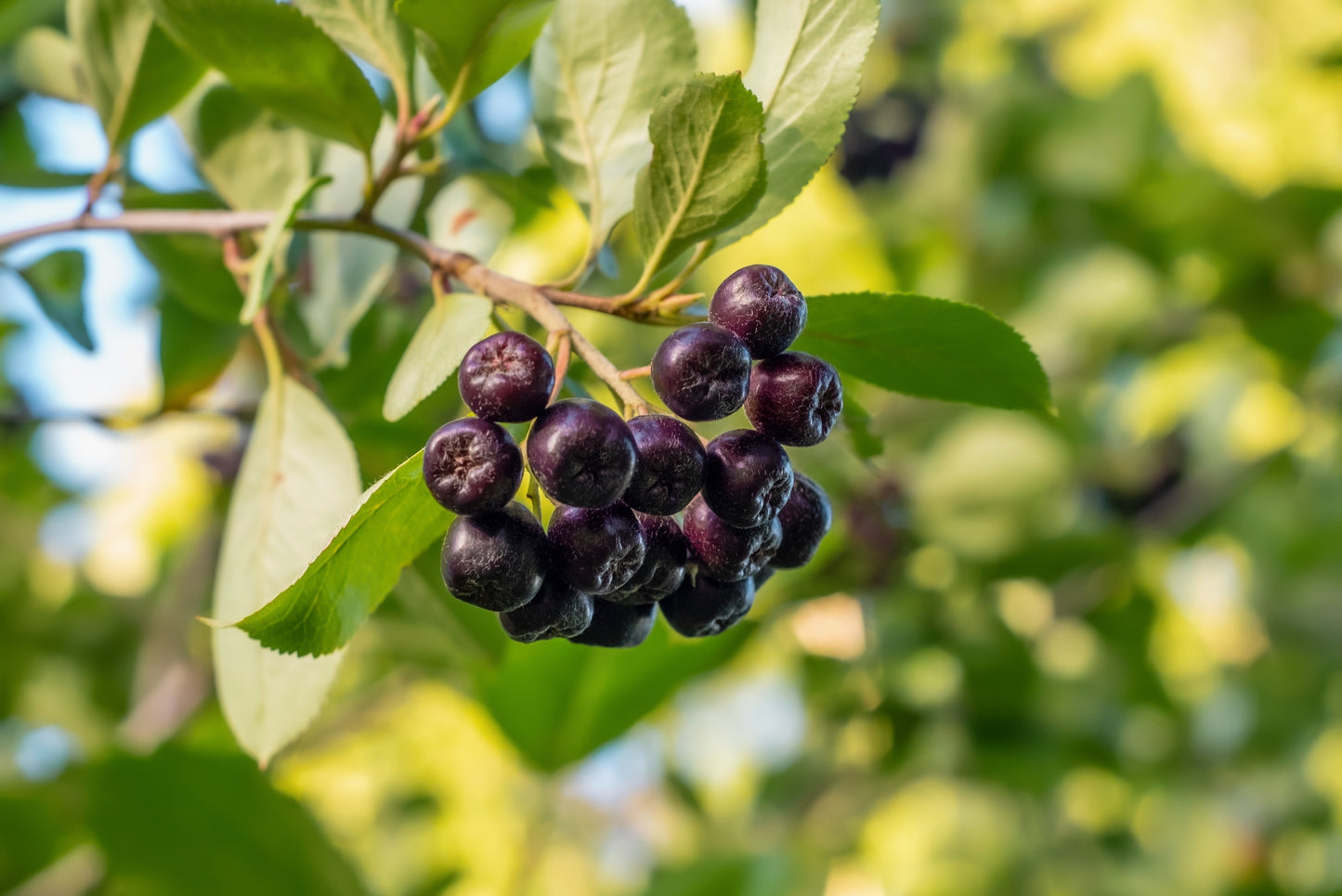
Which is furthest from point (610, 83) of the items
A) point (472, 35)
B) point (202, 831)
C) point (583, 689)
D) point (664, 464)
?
point (202, 831)

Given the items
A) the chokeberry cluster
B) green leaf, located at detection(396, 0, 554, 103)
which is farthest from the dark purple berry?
green leaf, located at detection(396, 0, 554, 103)

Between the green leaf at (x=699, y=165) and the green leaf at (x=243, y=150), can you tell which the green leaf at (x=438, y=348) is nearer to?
the green leaf at (x=699, y=165)

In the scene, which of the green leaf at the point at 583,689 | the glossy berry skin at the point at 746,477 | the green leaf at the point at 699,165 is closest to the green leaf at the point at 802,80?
the green leaf at the point at 699,165

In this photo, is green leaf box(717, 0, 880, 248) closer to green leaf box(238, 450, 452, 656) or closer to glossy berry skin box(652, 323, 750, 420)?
glossy berry skin box(652, 323, 750, 420)

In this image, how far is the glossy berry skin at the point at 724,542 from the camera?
1.90ft

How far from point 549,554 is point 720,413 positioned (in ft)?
0.39

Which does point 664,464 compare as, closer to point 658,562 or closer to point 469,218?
point 658,562

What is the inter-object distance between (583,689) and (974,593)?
921 millimetres

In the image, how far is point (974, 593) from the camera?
6.18 ft

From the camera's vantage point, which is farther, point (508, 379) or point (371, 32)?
point (371, 32)

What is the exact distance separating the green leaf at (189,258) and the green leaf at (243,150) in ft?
0.16

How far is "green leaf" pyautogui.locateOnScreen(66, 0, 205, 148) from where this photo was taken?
849mm

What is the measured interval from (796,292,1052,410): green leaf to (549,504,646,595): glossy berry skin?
180mm

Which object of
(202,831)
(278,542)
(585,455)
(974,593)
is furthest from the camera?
(974,593)
